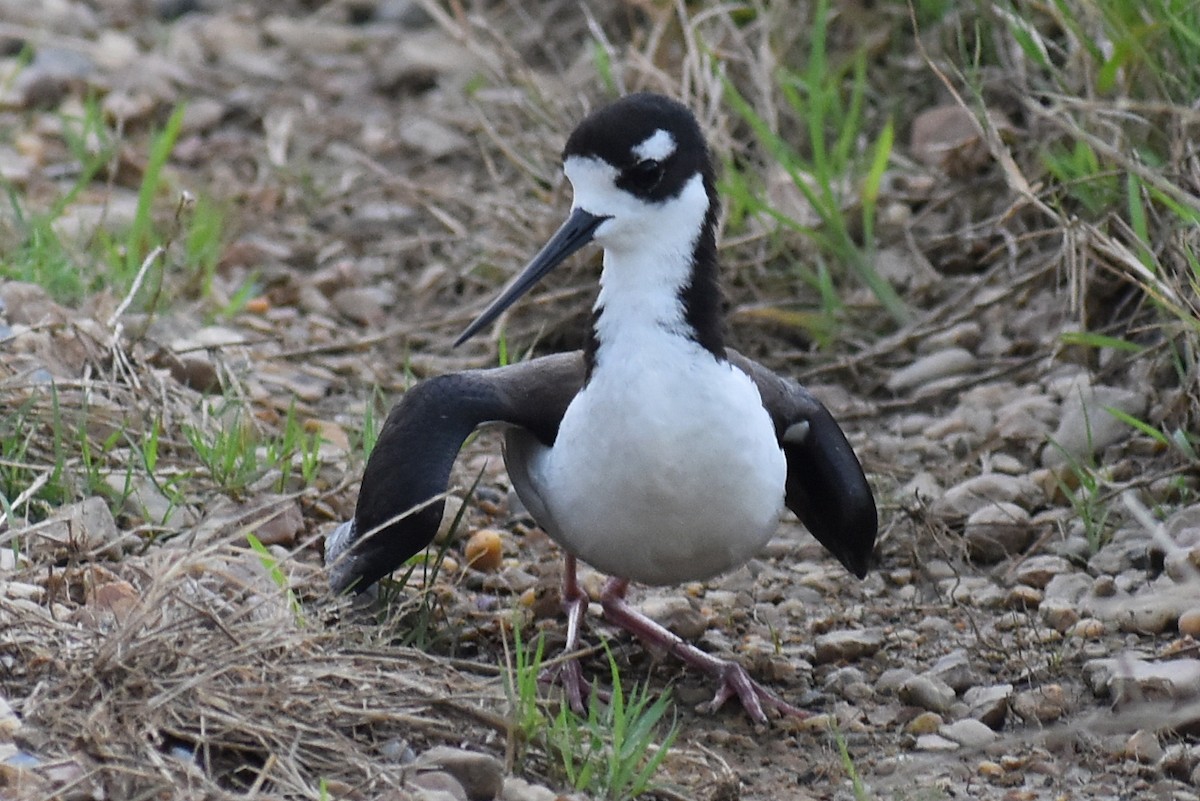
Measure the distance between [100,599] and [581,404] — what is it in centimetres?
113

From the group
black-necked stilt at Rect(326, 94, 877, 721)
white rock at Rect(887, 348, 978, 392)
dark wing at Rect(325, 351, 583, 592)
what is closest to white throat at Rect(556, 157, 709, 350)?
black-necked stilt at Rect(326, 94, 877, 721)

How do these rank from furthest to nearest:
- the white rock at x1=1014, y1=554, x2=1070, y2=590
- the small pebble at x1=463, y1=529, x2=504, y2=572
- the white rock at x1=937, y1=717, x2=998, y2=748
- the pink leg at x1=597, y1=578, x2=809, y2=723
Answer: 1. the small pebble at x1=463, y1=529, x2=504, y2=572
2. the white rock at x1=1014, y1=554, x2=1070, y2=590
3. the pink leg at x1=597, y1=578, x2=809, y2=723
4. the white rock at x1=937, y1=717, x2=998, y2=748

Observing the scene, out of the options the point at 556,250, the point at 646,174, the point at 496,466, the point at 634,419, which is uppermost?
the point at 646,174

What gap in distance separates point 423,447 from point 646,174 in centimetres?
80

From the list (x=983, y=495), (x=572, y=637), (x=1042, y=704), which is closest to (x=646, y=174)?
(x=572, y=637)

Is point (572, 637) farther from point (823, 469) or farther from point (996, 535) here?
point (996, 535)

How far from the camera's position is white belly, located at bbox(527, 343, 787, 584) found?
3977mm

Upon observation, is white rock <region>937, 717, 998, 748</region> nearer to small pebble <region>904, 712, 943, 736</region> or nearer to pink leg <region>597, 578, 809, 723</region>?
small pebble <region>904, 712, 943, 736</region>

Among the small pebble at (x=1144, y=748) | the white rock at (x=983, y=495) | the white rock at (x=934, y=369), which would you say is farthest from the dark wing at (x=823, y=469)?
the white rock at (x=934, y=369)

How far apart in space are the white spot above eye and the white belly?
1.50 ft

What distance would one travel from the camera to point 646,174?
412 centimetres

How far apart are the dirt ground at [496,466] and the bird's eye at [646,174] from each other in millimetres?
1091

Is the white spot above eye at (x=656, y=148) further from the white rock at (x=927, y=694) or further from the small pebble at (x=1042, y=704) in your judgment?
the small pebble at (x=1042, y=704)

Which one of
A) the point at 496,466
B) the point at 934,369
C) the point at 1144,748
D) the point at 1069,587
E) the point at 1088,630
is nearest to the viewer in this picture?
the point at 1144,748
